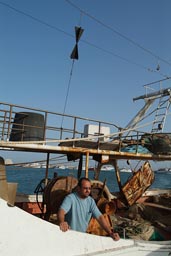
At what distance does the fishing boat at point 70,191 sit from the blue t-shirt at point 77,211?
0.73 feet

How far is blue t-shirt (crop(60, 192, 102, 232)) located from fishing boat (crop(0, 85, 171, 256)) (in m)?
0.22

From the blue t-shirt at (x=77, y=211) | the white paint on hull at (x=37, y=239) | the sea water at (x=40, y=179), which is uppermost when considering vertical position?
the blue t-shirt at (x=77, y=211)

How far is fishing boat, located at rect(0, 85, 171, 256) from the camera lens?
12.3 ft

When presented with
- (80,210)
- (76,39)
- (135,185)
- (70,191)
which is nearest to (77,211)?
(80,210)

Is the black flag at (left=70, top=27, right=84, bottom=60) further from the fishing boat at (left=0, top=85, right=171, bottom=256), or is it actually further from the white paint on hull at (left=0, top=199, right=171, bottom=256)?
the white paint on hull at (left=0, top=199, right=171, bottom=256)

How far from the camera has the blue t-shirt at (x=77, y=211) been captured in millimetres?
4191

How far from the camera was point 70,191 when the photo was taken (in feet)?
28.0

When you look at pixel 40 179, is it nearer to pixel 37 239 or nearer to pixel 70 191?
pixel 70 191

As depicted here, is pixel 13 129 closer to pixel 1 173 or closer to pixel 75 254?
pixel 1 173

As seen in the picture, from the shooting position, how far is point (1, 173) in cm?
748

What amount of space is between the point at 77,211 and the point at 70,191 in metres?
4.36

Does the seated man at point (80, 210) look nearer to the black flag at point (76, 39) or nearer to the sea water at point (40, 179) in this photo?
the sea water at point (40, 179)

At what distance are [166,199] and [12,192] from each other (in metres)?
8.92

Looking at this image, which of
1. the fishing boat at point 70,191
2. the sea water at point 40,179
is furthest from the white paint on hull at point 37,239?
the sea water at point 40,179
